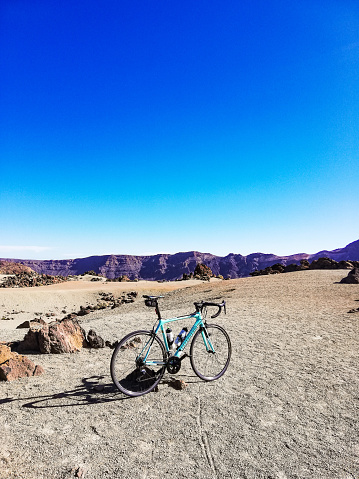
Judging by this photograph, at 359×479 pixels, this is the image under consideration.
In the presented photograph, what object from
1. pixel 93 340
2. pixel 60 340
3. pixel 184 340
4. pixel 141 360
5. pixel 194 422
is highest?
pixel 184 340

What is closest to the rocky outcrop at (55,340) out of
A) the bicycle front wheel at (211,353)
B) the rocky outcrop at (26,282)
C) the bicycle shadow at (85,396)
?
the bicycle shadow at (85,396)

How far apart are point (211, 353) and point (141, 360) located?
1.56 metres

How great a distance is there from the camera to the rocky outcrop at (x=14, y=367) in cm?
502

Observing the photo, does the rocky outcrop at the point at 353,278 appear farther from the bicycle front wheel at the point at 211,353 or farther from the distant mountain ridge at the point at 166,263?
the distant mountain ridge at the point at 166,263

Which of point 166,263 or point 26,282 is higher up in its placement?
point 166,263

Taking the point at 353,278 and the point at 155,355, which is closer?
the point at 155,355

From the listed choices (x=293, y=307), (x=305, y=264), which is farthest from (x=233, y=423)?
(x=305, y=264)

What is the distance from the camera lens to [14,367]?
518 centimetres

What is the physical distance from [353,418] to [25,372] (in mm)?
5415

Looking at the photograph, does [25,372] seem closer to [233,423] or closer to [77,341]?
[77,341]

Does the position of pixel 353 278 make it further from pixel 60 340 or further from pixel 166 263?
pixel 166 263

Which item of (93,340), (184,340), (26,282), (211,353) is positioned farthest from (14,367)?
(26,282)

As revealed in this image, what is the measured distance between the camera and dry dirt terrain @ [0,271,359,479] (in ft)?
9.66

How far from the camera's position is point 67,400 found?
431 cm
